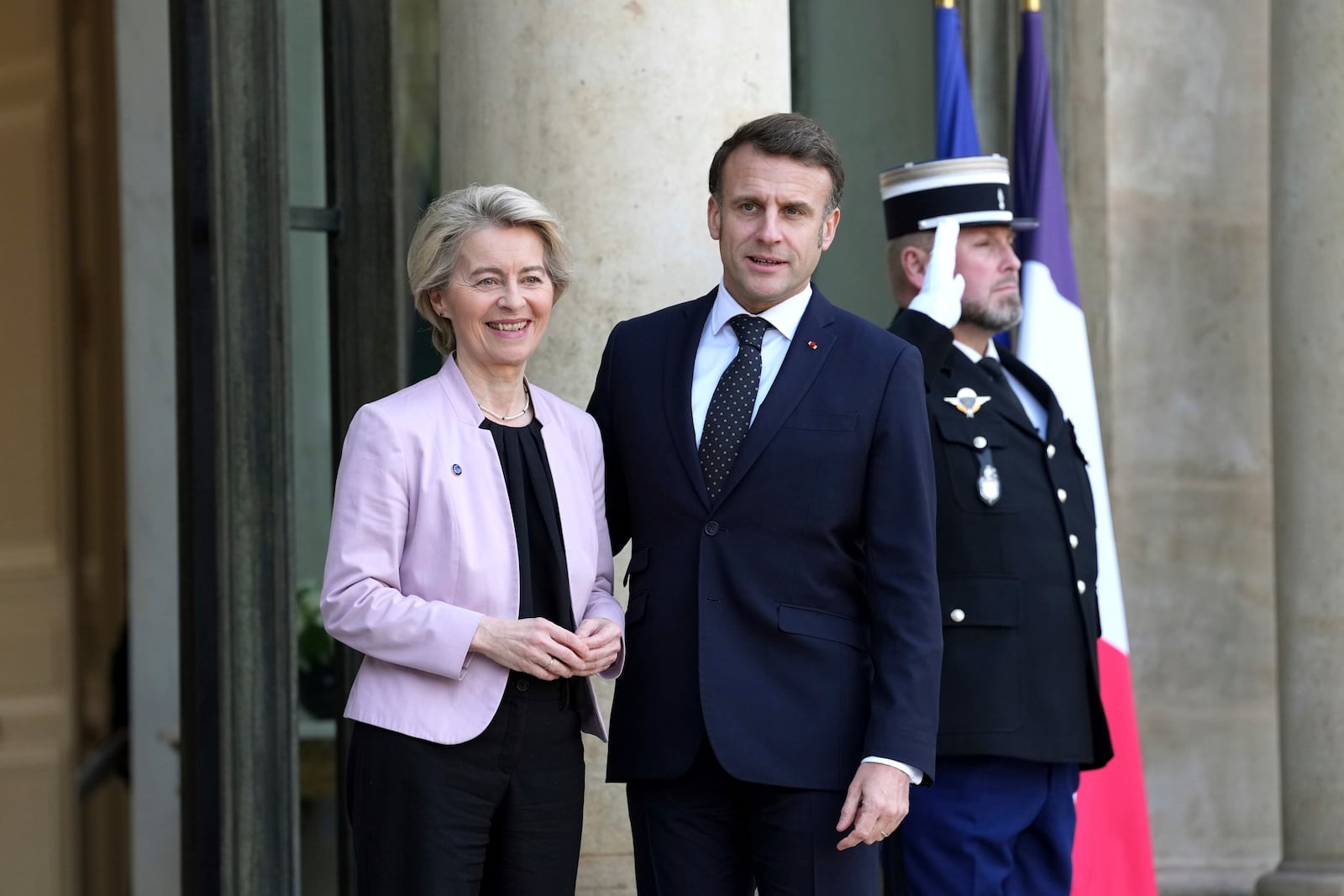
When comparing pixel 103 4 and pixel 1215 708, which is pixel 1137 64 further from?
pixel 103 4

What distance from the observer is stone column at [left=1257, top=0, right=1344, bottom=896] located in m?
4.77

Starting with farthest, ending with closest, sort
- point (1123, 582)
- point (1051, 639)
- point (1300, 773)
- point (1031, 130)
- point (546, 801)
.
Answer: point (1123, 582), point (1300, 773), point (1031, 130), point (1051, 639), point (546, 801)

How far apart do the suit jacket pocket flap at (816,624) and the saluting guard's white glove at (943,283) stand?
1.00 metres

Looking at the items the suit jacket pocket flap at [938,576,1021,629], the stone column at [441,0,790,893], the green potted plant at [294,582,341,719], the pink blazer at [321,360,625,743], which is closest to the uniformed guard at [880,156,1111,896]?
the suit jacket pocket flap at [938,576,1021,629]

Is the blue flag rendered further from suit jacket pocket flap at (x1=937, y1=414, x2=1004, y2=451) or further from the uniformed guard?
suit jacket pocket flap at (x1=937, y1=414, x2=1004, y2=451)

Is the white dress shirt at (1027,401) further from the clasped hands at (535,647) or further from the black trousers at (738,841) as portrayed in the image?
the clasped hands at (535,647)

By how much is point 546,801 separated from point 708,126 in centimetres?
155

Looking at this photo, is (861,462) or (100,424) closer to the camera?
(861,462)

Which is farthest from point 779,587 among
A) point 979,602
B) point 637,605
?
point 979,602

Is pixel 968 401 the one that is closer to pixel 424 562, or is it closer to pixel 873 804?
pixel 873 804

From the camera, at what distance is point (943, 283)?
356 centimetres

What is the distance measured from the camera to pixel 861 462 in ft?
8.73

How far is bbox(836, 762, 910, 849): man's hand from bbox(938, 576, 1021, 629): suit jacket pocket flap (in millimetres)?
835

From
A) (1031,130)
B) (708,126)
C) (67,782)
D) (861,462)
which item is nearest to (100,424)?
(67,782)
